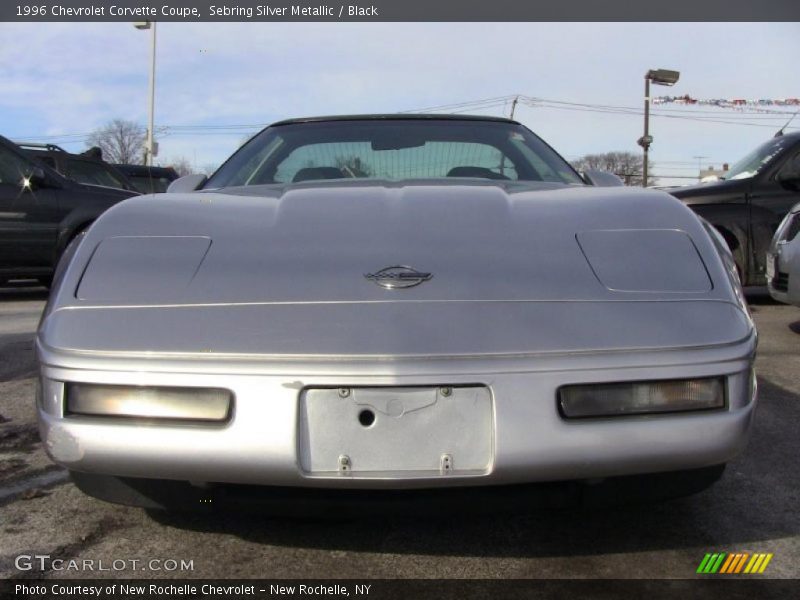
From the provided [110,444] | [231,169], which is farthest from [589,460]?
[231,169]

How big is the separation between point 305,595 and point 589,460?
74 centimetres

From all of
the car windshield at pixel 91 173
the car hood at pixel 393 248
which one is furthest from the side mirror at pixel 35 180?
the car hood at pixel 393 248

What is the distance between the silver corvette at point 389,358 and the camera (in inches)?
65.3

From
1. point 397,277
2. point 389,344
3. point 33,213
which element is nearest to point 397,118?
point 397,277

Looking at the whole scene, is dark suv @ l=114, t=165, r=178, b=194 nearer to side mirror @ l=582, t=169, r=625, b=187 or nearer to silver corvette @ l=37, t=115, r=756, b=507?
side mirror @ l=582, t=169, r=625, b=187

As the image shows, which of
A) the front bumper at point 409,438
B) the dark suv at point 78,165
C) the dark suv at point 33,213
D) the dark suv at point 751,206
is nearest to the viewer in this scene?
the front bumper at point 409,438

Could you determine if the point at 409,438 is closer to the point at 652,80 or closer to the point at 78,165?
the point at 78,165

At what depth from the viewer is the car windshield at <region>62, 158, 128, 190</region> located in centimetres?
941

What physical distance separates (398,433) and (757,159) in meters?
6.46

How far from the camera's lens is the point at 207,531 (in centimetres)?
215

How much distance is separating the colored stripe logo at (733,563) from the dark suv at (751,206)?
195 inches

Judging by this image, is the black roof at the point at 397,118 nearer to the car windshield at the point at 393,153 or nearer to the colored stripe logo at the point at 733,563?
the car windshield at the point at 393,153

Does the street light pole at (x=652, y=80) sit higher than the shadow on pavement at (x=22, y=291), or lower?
higher

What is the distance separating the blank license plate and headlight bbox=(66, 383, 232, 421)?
0.20 m
